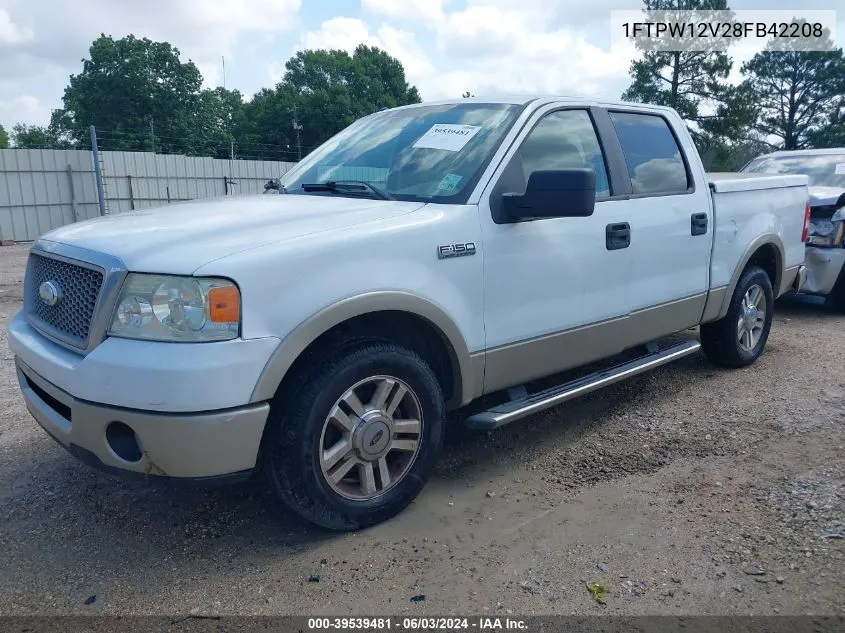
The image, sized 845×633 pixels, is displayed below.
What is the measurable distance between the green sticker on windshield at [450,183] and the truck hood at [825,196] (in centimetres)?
550

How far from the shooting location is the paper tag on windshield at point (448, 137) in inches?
140

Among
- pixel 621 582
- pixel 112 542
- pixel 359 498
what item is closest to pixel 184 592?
pixel 112 542

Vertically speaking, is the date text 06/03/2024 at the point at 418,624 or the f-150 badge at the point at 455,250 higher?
the f-150 badge at the point at 455,250

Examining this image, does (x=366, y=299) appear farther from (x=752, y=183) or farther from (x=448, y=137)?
(x=752, y=183)

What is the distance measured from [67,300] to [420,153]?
5.92 ft

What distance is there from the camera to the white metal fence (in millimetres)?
15930

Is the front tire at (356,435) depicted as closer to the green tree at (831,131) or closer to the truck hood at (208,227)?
the truck hood at (208,227)

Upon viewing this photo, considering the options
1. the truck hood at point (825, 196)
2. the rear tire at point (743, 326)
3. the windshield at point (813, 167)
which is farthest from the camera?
the windshield at point (813, 167)

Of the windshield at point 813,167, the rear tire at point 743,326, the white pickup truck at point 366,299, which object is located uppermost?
the windshield at point 813,167

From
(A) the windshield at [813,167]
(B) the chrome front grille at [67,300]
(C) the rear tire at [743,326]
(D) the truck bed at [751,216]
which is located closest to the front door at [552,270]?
(D) the truck bed at [751,216]

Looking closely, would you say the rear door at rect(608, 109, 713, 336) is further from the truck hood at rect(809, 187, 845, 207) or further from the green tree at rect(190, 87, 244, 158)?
the green tree at rect(190, 87, 244, 158)

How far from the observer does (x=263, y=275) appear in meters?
2.59

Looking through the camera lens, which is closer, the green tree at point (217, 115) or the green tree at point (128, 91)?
the green tree at point (128, 91)

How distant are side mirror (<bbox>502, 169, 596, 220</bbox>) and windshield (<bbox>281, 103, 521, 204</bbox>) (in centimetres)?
31
